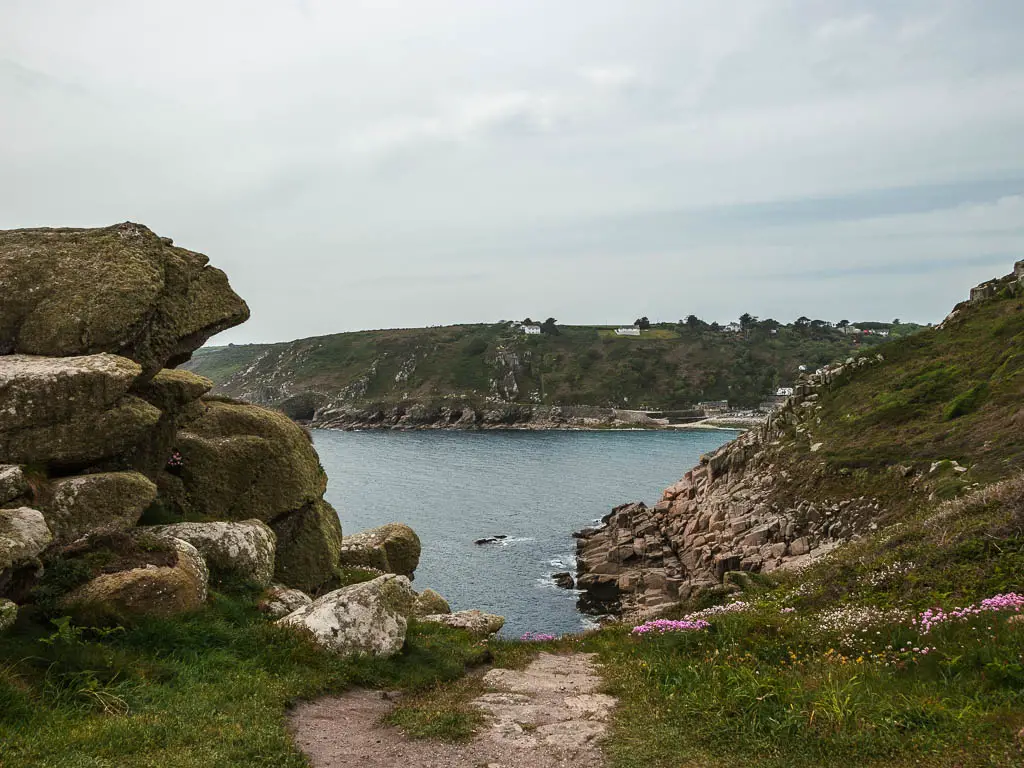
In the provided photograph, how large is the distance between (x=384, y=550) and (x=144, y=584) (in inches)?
630

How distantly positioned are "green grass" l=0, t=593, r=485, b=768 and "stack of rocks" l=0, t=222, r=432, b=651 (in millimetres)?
767

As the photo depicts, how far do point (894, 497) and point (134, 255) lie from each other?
3547 centimetres

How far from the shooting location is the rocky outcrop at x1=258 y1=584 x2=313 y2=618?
606 inches

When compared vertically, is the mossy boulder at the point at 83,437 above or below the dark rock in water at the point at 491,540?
above

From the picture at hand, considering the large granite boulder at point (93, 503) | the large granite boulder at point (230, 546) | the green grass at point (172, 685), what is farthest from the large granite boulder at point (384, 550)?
the large granite boulder at point (93, 503)

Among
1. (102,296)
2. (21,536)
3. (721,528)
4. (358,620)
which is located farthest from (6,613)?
(721,528)

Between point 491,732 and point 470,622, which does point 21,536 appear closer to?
point 491,732

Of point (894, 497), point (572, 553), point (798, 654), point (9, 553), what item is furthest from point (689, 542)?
point (9, 553)

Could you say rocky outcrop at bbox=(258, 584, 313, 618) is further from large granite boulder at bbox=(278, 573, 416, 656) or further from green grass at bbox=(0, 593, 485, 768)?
green grass at bbox=(0, 593, 485, 768)

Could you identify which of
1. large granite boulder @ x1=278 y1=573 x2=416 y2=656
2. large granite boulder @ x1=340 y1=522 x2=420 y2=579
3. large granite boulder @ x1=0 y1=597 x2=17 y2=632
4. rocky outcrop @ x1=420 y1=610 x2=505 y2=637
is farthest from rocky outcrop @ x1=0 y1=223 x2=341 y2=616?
large granite boulder @ x1=340 y1=522 x2=420 y2=579

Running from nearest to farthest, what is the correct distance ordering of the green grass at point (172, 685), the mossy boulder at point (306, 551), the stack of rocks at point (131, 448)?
the green grass at point (172, 685)
the stack of rocks at point (131, 448)
the mossy boulder at point (306, 551)

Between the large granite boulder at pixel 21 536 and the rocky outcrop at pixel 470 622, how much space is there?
401 inches

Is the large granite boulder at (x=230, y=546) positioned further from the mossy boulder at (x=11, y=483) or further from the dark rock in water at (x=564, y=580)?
the dark rock in water at (x=564, y=580)

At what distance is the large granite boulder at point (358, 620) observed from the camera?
14.2 metres
